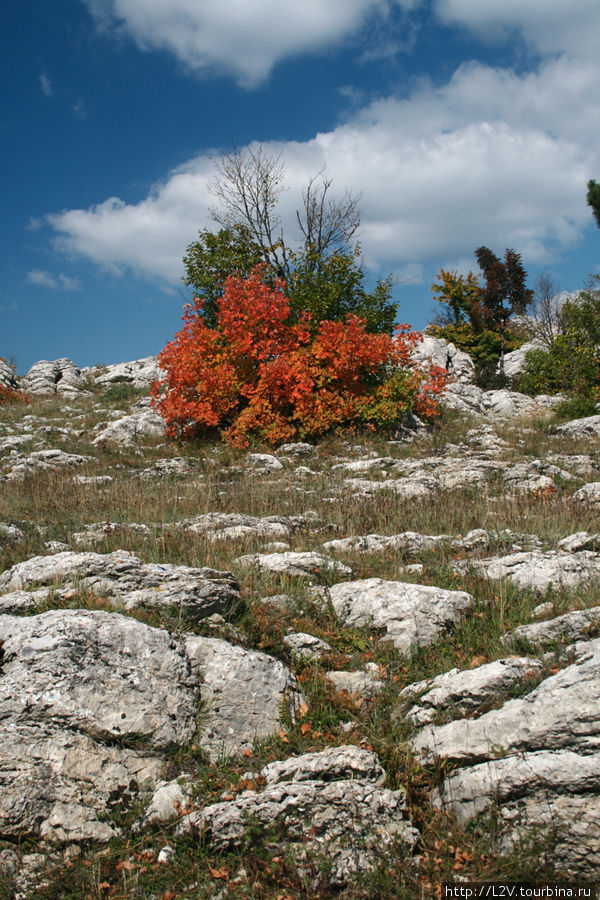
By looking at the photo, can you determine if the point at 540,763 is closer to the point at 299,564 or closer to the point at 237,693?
the point at 237,693

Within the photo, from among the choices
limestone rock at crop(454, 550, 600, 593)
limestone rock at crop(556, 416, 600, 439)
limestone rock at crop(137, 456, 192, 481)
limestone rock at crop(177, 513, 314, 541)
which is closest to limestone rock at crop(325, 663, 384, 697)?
limestone rock at crop(454, 550, 600, 593)

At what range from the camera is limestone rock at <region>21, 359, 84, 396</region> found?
29906 mm

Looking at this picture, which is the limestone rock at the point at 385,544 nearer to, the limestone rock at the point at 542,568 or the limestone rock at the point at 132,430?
the limestone rock at the point at 542,568

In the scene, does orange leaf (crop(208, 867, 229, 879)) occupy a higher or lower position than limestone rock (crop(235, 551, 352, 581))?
lower

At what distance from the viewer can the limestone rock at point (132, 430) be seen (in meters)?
17.8

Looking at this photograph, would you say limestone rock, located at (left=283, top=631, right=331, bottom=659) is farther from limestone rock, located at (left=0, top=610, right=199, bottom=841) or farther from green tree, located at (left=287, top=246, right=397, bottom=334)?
green tree, located at (left=287, top=246, right=397, bottom=334)

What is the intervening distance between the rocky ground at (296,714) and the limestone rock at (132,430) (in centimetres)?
1132

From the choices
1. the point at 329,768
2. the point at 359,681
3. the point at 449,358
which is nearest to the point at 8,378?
the point at 449,358

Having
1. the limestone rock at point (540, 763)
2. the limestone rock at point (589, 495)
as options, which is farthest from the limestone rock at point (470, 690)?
the limestone rock at point (589, 495)

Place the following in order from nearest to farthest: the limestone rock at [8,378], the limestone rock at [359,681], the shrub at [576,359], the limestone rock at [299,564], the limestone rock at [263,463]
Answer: the limestone rock at [359,681], the limestone rock at [299,564], the limestone rock at [263,463], the shrub at [576,359], the limestone rock at [8,378]

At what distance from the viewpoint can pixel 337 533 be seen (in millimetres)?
7555

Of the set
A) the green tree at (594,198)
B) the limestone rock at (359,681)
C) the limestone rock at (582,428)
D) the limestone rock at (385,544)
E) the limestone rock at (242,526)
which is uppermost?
the green tree at (594,198)

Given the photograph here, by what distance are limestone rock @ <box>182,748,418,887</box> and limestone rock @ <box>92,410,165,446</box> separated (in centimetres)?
1562

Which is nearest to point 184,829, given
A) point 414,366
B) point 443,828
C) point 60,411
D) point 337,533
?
point 443,828
